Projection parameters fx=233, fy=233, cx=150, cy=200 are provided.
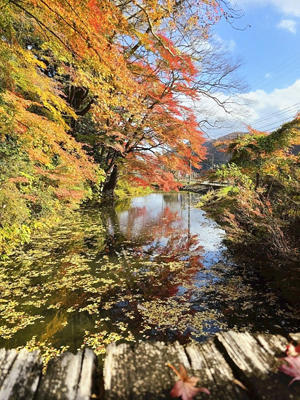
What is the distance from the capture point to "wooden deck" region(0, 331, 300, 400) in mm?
770

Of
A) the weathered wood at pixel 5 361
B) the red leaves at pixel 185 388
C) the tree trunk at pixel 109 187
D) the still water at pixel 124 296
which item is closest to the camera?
the red leaves at pixel 185 388

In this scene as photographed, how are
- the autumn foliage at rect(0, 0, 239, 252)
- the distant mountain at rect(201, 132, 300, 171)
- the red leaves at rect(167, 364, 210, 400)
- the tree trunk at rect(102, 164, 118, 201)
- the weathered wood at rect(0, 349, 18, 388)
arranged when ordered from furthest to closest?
the tree trunk at rect(102, 164, 118, 201), the distant mountain at rect(201, 132, 300, 171), the autumn foliage at rect(0, 0, 239, 252), the weathered wood at rect(0, 349, 18, 388), the red leaves at rect(167, 364, 210, 400)

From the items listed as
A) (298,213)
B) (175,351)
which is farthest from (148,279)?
(175,351)

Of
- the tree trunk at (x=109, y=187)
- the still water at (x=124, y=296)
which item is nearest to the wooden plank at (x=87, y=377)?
the still water at (x=124, y=296)

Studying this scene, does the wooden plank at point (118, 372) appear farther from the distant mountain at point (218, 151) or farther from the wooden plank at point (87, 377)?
the distant mountain at point (218, 151)

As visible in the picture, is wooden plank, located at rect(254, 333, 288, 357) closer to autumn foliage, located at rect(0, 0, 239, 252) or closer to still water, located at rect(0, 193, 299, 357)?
still water, located at rect(0, 193, 299, 357)

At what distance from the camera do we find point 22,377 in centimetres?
84

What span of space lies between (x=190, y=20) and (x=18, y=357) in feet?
20.8

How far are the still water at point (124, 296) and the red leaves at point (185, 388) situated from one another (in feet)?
7.80

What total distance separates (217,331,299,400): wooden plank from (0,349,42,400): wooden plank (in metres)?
0.73

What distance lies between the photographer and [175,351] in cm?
97

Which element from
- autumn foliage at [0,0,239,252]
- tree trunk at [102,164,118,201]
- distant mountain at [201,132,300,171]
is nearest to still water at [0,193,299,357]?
autumn foliage at [0,0,239,252]

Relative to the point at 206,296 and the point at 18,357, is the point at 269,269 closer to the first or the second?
the point at 206,296

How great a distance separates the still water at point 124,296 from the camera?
3.13 metres
